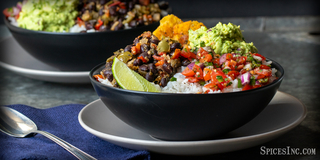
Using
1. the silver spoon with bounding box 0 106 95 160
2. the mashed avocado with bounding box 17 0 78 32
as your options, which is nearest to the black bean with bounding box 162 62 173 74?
the silver spoon with bounding box 0 106 95 160

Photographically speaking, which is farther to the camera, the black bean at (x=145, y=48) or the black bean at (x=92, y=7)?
the black bean at (x=92, y=7)

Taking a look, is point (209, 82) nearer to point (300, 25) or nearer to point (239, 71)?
point (239, 71)

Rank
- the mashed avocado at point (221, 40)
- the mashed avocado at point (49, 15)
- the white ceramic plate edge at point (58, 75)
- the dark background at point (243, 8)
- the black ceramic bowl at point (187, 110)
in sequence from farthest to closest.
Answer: the dark background at point (243, 8), the mashed avocado at point (49, 15), the white ceramic plate edge at point (58, 75), the mashed avocado at point (221, 40), the black ceramic bowl at point (187, 110)

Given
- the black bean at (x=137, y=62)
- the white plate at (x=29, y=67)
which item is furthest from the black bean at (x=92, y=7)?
the black bean at (x=137, y=62)

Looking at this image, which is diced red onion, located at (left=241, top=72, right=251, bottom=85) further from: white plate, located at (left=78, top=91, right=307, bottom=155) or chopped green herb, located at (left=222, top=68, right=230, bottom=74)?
white plate, located at (left=78, top=91, right=307, bottom=155)

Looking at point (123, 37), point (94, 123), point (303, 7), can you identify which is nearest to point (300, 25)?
point (303, 7)

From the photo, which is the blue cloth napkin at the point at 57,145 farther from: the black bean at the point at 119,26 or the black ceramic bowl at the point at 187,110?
the black bean at the point at 119,26
